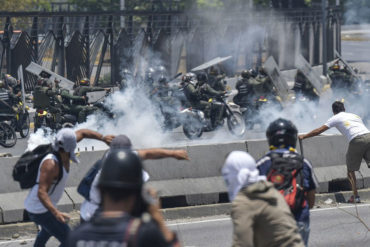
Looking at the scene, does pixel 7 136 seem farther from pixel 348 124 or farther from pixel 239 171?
pixel 239 171

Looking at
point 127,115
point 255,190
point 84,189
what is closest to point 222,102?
point 127,115

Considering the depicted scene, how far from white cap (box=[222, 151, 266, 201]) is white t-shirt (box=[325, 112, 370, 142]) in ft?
17.3

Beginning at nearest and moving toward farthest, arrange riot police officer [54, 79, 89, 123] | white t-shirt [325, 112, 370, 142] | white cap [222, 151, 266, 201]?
white cap [222, 151, 266, 201], white t-shirt [325, 112, 370, 142], riot police officer [54, 79, 89, 123]

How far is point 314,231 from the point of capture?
9820mm

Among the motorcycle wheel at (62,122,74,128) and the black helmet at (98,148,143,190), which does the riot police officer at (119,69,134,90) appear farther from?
the black helmet at (98,148,143,190)

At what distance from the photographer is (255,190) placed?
5.05 meters

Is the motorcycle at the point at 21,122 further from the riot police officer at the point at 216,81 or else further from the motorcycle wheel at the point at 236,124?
the motorcycle wheel at the point at 236,124

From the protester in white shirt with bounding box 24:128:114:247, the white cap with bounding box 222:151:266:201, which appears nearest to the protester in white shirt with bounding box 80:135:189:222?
the protester in white shirt with bounding box 24:128:114:247

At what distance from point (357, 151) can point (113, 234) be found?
312 inches

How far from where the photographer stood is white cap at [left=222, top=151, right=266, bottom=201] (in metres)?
→ 5.02

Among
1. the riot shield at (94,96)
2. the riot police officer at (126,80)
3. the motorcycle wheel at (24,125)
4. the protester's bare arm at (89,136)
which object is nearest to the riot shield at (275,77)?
the riot police officer at (126,80)

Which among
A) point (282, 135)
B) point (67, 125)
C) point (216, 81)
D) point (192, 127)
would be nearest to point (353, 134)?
point (282, 135)

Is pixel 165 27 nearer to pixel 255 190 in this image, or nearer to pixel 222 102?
pixel 222 102

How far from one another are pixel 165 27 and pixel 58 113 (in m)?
13.0
